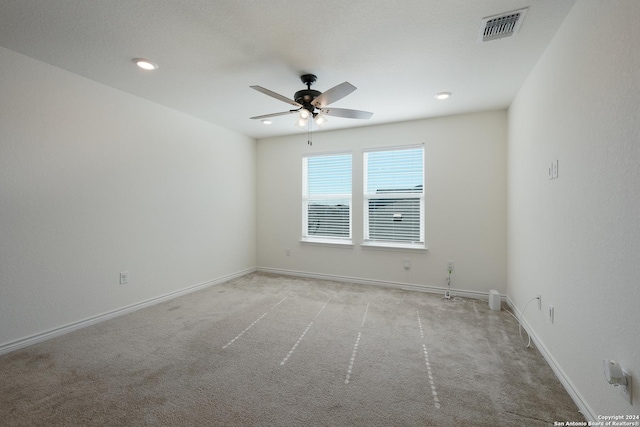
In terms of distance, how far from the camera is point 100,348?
2.36 meters

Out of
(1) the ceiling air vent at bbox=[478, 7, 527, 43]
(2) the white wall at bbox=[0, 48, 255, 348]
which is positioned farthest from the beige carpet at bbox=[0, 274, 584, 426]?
(1) the ceiling air vent at bbox=[478, 7, 527, 43]

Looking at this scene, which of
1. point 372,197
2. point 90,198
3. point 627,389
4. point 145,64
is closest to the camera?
point 627,389

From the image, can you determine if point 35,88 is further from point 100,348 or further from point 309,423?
point 309,423

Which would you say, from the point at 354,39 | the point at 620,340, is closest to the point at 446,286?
the point at 620,340

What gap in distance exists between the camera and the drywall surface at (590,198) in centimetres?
126

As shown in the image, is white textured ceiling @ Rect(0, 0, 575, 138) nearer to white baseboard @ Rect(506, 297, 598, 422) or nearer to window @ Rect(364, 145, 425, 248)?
window @ Rect(364, 145, 425, 248)

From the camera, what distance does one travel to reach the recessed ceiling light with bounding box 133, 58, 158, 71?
7.89 ft

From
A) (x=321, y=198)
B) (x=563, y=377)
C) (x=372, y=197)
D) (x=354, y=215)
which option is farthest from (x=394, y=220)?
(x=563, y=377)

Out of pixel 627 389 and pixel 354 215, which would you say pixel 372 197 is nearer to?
pixel 354 215

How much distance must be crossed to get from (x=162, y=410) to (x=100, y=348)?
1.19 m

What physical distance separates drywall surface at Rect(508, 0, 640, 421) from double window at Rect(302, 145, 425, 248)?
171cm

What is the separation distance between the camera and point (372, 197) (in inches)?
172

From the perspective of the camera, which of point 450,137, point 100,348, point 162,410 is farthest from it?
point 450,137

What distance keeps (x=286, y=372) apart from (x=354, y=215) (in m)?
2.82
